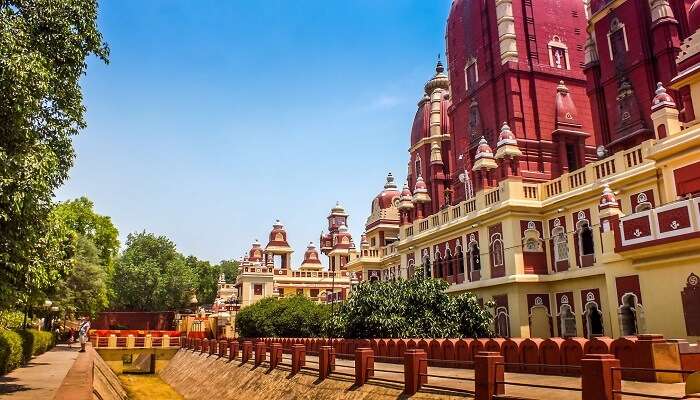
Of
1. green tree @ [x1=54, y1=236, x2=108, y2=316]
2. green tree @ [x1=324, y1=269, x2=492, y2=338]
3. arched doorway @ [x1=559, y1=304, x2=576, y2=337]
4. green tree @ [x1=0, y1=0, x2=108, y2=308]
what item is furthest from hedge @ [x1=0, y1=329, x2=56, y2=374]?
arched doorway @ [x1=559, y1=304, x2=576, y2=337]

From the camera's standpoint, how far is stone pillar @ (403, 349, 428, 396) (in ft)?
41.6

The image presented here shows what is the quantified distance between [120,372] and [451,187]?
2734 cm

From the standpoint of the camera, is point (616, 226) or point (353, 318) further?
point (353, 318)

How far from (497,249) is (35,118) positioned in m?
18.3

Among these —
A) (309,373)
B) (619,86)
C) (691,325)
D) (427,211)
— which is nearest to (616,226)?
(691,325)

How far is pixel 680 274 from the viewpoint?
15602mm

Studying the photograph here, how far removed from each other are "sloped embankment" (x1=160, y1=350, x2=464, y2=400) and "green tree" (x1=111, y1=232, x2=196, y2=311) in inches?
1086

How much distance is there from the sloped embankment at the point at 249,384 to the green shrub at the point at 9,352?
25.6ft

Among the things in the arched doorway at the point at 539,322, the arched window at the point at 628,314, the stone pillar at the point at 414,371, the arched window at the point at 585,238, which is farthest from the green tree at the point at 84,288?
the arched window at the point at 628,314

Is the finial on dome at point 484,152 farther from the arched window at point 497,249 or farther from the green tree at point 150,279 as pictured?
the green tree at point 150,279

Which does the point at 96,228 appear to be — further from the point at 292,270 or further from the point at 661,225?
the point at 661,225

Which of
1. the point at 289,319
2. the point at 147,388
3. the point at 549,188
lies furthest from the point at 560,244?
the point at 147,388

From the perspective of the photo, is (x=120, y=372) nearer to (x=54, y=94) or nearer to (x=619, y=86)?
(x=54, y=94)

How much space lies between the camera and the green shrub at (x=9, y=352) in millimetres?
18234
